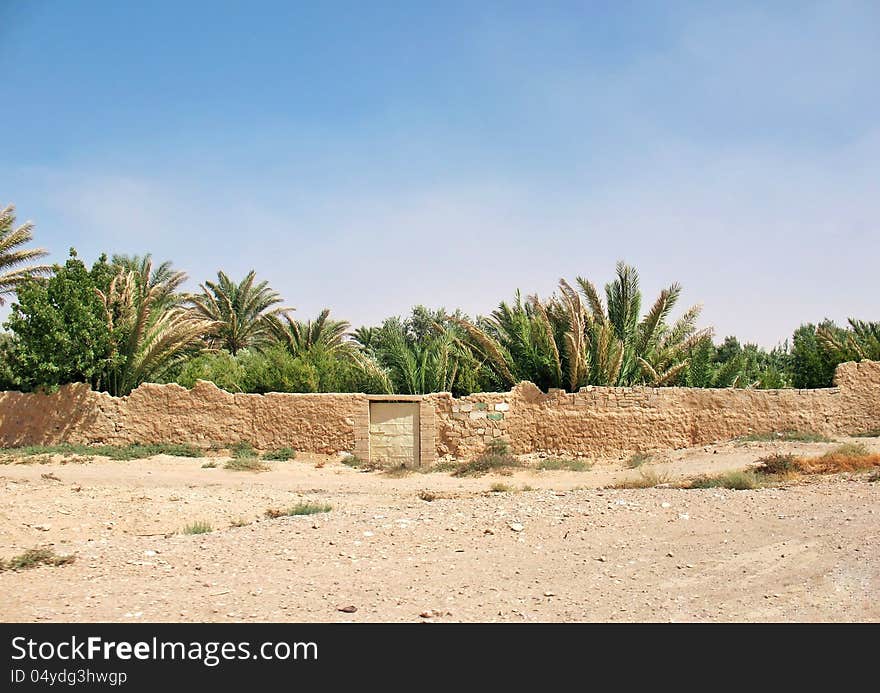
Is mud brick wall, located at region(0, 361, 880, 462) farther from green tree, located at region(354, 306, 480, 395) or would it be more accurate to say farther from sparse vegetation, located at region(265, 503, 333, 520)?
sparse vegetation, located at region(265, 503, 333, 520)

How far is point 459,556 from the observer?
6.88 m

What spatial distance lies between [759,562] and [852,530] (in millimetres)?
1588

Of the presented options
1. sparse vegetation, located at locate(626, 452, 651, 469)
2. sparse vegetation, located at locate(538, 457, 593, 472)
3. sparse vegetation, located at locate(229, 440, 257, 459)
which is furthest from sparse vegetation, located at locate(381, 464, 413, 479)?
sparse vegetation, located at locate(626, 452, 651, 469)

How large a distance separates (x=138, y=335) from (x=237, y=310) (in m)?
10.1

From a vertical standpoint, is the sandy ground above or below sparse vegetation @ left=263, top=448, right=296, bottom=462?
below

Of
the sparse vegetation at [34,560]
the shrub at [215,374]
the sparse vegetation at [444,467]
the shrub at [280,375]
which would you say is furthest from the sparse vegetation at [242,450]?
the sparse vegetation at [34,560]

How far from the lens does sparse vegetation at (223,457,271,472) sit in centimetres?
1447

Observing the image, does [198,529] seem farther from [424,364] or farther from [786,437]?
[786,437]

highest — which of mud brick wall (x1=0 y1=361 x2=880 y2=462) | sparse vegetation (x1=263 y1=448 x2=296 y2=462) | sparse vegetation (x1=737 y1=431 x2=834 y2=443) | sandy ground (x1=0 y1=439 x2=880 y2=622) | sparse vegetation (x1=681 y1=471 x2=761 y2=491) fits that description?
mud brick wall (x1=0 y1=361 x2=880 y2=462)

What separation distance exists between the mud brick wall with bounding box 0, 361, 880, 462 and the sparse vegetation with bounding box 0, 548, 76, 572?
9.36 metres

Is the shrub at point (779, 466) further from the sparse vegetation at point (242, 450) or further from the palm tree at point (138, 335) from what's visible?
the palm tree at point (138, 335)

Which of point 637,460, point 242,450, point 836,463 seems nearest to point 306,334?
point 242,450
